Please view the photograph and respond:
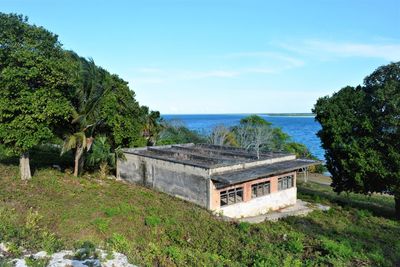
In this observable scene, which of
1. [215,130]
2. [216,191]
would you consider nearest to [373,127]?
[216,191]

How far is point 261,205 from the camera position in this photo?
21609mm

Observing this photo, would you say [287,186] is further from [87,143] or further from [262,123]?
[262,123]

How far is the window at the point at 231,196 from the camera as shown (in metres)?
20.1

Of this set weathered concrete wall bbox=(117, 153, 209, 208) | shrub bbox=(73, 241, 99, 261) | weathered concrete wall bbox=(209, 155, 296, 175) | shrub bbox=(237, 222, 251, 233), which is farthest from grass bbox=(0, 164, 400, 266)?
weathered concrete wall bbox=(209, 155, 296, 175)

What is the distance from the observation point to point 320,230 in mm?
17969

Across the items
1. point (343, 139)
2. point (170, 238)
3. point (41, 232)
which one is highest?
point (343, 139)

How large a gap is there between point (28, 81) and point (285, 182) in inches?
682

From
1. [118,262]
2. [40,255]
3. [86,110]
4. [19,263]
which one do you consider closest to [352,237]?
[118,262]

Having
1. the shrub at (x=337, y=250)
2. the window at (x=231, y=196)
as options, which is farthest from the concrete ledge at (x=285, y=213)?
the shrub at (x=337, y=250)

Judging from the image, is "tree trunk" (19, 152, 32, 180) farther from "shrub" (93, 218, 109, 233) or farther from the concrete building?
"shrub" (93, 218, 109, 233)

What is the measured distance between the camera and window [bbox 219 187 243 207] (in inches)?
792

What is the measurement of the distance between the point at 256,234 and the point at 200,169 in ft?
19.1

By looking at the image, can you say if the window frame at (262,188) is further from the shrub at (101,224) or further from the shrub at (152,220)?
the shrub at (101,224)

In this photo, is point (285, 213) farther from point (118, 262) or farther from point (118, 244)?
point (118, 262)
